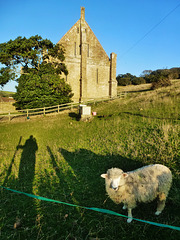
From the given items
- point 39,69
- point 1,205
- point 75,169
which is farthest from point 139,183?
point 39,69

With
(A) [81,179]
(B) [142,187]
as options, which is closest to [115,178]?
(B) [142,187]

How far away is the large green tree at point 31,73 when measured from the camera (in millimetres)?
19688

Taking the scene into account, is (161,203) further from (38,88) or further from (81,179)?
(38,88)

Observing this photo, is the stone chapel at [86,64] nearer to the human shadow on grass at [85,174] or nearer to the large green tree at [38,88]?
the large green tree at [38,88]

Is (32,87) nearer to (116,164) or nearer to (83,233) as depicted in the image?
(116,164)

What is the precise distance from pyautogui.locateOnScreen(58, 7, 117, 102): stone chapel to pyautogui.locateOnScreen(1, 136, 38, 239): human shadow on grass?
23.5m

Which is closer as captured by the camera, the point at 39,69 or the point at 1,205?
the point at 1,205

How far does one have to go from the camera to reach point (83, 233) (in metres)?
3.26

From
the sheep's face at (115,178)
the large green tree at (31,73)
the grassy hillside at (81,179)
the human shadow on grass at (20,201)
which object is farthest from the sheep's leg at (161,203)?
the large green tree at (31,73)

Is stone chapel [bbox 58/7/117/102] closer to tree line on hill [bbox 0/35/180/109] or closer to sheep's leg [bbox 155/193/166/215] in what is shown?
tree line on hill [bbox 0/35/180/109]

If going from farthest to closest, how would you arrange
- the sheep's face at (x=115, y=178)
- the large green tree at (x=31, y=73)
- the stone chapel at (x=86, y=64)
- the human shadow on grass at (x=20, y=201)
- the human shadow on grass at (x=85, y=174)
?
the stone chapel at (x=86, y=64), the large green tree at (x=31, y=73), the human shadow on grass at (x=85, y=174), the human shadow on grass at (x=20, y=201), the sheep's face at (x=115, y=178)

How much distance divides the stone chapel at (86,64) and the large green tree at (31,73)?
757 centimetres

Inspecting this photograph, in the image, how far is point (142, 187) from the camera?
3.37m

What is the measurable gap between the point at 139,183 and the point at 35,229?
287 centimetres
